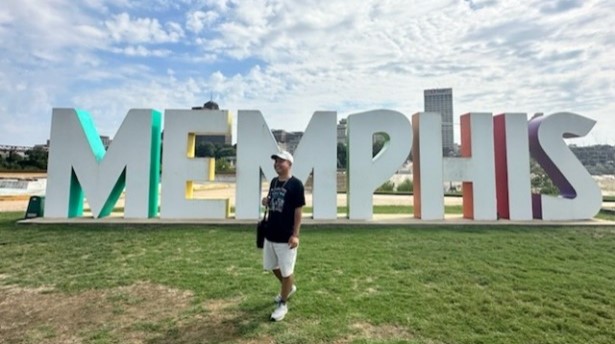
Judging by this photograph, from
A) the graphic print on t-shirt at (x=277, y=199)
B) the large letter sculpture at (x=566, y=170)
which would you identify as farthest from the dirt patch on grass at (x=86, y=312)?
the large letter sculpture at (x=566, y=170)

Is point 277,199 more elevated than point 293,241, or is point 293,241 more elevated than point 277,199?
point 277,199

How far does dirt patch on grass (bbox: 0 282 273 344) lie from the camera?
3.34 m

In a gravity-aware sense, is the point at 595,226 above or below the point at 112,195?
below

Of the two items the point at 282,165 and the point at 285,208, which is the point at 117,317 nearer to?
the point at 285,208

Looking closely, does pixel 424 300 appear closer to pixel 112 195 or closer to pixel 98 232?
pixel 98 232

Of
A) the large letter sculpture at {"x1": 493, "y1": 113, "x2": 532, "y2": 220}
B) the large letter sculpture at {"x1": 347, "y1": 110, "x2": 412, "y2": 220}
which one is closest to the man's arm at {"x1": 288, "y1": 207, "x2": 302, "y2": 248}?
the large letter sculpture at {"x1": 347, "y1": 110, "x2": 412, "y2": 220}

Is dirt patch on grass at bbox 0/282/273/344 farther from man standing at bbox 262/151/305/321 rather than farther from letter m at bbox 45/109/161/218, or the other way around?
letter m at bbox 45/109/161/218

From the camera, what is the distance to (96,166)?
31.9ft

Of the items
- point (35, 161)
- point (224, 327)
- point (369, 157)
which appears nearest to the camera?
point (224, 327)

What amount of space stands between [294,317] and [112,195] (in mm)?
8326

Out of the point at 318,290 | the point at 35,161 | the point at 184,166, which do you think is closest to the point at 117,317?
the point at 318,290

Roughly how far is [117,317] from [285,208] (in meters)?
2.15

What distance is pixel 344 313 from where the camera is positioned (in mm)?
3852

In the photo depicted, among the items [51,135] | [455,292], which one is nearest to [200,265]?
[455,292]
